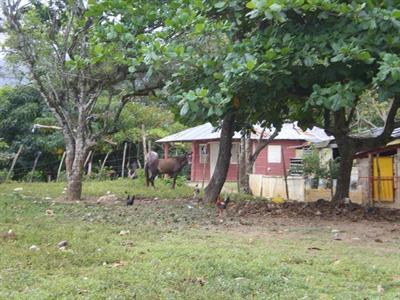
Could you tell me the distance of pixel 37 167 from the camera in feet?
82.5

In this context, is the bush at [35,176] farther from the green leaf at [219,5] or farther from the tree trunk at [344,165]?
the green leaf at [219,5]

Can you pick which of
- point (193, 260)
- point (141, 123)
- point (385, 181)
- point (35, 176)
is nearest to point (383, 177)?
point (385, 181)

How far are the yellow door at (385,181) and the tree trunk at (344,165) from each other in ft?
10.2

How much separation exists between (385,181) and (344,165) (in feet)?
11.3

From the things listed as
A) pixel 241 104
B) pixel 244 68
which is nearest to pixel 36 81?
pixel 241 104

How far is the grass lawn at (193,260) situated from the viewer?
4.30 metres

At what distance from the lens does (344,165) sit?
11445 mm

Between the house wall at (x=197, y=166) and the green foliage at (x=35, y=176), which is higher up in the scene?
the house wall at (x=197, y=166)

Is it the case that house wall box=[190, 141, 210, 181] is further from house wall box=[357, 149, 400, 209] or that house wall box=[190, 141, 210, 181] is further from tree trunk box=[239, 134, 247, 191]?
house wall box=[357, 149, 400, 209]

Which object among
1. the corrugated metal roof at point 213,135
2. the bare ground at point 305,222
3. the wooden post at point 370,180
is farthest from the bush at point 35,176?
the wooden post at point 370,180

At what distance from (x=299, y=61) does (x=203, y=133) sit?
19.5m

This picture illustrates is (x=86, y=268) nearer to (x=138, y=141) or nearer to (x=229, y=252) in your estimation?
(x=229, y=252)

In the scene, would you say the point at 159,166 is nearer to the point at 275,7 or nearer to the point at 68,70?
the point at 68,70

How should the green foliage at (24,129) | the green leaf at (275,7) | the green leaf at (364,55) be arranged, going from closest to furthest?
the green leaf at (275,7), the green leaf at (364,55), the green foliage at (24,129)
